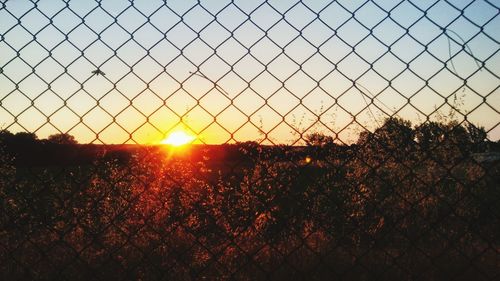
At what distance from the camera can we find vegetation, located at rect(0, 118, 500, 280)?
3.52 m

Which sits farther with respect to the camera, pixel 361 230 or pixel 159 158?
pixel 159 158

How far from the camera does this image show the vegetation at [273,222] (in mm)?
3523

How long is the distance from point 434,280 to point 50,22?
2995 mm

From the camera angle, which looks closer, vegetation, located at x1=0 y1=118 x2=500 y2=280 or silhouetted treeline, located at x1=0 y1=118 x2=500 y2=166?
silhouetted treeline, located at x1=0 y1=118 x2=500 y2=166

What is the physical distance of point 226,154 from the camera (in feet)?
14.4

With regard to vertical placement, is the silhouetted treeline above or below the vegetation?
above

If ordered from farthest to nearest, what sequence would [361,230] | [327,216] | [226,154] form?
1. [327,216]
2. [361,230]
3. [226,154]

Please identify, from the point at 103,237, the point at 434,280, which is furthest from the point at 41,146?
the point at 434,280

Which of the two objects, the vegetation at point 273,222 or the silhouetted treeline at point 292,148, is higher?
the silhouetted treeline at point 292,148

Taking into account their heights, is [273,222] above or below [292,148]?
below

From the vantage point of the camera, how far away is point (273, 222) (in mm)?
4770

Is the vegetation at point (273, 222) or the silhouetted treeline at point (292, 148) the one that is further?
the vegetation at point (273, 222)

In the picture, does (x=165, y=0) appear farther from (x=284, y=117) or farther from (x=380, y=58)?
(x=380, y=58)

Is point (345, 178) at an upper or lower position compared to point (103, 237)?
upper
